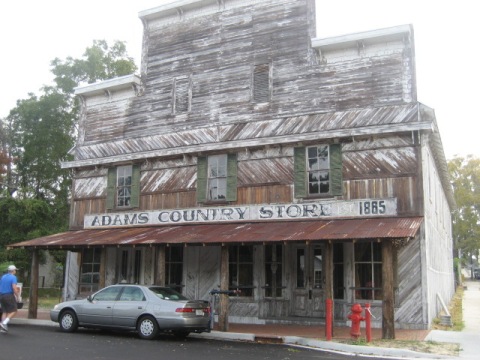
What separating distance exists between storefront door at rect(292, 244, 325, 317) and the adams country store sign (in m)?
1.22

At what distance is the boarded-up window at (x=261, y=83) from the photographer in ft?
57.4

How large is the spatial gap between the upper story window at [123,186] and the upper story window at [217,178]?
277cm

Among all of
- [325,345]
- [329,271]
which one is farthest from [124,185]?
[325,345]

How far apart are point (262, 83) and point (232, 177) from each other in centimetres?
339

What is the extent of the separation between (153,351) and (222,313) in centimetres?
378

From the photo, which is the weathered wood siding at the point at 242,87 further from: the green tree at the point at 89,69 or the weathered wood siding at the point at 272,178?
the green tree at the point at 89,69

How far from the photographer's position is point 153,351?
34.7 ft

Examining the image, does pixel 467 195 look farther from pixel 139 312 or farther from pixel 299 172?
pixel 139 312

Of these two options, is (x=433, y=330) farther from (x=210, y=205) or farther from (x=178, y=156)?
(x=178, y=156)

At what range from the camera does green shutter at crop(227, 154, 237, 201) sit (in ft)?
56.1

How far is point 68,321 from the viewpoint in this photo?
45.6 feet

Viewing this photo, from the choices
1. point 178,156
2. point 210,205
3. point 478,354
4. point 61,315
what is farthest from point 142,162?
point 478,354

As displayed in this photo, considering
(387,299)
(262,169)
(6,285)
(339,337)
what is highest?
(262,169)

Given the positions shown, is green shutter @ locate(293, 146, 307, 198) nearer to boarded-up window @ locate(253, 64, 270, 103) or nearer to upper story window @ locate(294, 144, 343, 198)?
upper story window @ locate(294, 144, 343, 198)
